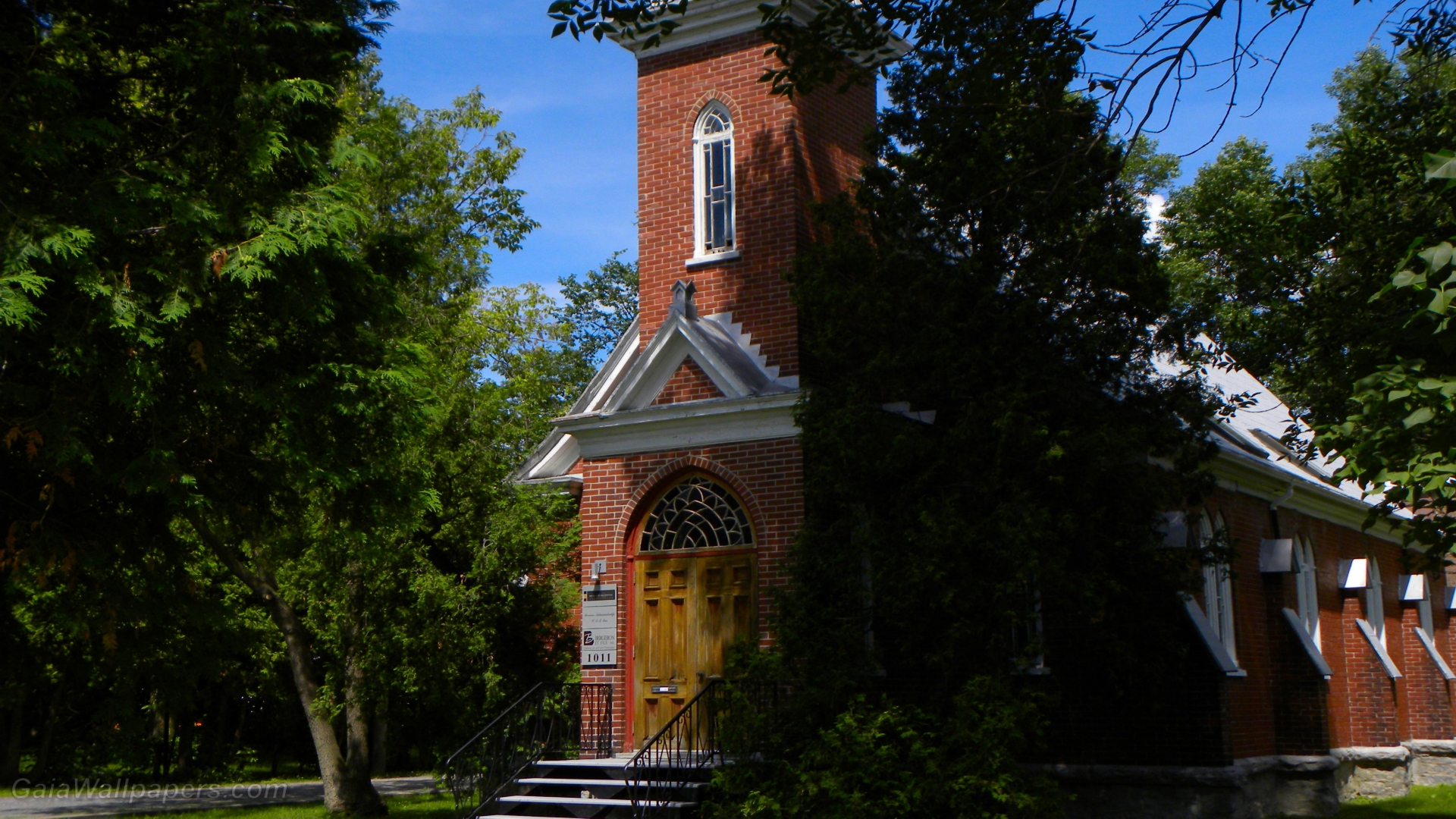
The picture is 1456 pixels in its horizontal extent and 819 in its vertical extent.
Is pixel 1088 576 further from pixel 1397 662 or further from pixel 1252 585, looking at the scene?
pixel 1397 662

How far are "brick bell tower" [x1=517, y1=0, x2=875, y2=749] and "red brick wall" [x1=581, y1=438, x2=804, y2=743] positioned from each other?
0.02m

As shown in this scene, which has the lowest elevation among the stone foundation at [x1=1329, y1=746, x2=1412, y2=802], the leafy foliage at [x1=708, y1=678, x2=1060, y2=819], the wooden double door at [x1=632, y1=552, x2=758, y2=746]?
the stone foundation at [x1=1329, y1=746, x2=1412, y2=802]

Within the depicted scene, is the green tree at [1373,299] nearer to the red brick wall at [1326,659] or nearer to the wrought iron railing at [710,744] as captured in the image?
the red brick wall at [1326,659]

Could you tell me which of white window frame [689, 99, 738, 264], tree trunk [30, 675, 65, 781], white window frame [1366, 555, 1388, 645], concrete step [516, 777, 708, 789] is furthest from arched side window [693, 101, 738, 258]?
tree trunk [30, 675, 65, 781]

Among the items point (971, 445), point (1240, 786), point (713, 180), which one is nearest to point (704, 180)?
point (713, 180)

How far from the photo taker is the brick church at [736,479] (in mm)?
14391

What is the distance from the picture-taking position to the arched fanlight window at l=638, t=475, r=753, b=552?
1476 centimetres

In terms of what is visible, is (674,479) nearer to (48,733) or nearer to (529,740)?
(529,740)

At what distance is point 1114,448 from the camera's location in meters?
11.7

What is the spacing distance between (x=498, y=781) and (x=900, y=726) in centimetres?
460

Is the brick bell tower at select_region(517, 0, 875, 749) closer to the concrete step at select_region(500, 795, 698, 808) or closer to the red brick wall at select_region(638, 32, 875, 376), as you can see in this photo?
the red brick wall at select_region(638, 32, 875, 376)

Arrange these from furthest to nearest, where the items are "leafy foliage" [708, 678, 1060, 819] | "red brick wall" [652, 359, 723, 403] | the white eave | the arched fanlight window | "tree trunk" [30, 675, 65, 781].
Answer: "tree trunk" [30, 675, 65, 781]
the white eave
"red brick wall" [652, 359, 723, 403]
the arched fanlight window
"leafy foliage" [708, 678, 1060, 819]

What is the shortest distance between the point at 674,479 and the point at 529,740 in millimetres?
3378

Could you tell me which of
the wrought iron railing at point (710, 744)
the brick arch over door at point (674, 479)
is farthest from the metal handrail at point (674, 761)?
the brick arch over door at point (674, 479)
